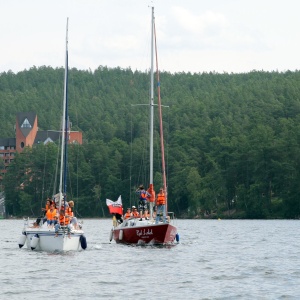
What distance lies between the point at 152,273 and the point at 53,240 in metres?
10.4

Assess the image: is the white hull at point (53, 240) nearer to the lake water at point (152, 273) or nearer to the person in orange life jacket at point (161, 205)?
the lake water at point (152, 273)

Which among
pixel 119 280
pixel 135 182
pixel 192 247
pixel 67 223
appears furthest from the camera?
pixel 135 182

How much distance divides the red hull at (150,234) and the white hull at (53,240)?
4739mm

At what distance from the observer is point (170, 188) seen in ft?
600

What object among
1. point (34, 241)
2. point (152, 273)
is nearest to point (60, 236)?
point (34, 241)

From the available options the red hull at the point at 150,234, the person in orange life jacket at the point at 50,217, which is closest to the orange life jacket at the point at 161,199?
the red hull at the point at 150,234

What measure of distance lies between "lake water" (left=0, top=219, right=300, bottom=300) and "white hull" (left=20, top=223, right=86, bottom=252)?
51 centimetres

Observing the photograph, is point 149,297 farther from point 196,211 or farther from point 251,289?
point 196,211

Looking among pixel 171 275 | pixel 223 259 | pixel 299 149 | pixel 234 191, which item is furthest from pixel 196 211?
pixel 171 275

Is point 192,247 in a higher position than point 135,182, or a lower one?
lower

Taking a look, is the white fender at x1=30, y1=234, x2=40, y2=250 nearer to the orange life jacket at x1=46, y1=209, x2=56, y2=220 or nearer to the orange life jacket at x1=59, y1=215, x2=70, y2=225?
the orange life jacket at x1=46, y1=209, x2=56, y2=220

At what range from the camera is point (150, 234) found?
61.8 meters

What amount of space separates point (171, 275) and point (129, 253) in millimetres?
12850

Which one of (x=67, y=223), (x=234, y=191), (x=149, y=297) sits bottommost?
(x=149, y=297)
